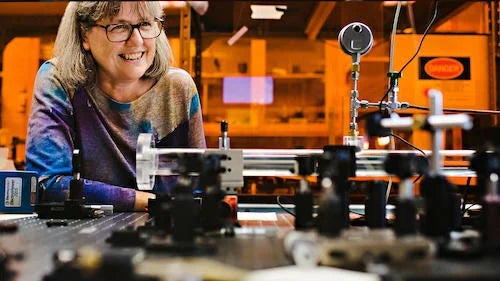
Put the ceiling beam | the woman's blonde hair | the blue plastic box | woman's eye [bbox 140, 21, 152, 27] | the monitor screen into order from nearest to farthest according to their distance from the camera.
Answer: the blue plastic box < woman's eye [bbox 140, 21, 152, 27] < the woman's blonde hair < the ceiling beam < the monitor screen

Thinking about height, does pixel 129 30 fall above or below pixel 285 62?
below

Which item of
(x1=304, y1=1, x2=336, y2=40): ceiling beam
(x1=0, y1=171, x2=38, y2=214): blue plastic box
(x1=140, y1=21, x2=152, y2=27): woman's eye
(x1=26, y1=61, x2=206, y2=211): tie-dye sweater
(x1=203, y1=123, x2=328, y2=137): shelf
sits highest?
(x1=304, y1=1, x2=336, y2=40): ceiling beam

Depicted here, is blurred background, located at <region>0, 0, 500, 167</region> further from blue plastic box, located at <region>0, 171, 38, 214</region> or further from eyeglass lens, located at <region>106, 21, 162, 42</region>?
blue plastic box, located at <region>0, 171, 38, 214</region>

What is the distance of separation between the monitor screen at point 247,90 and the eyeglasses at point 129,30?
2083 mm

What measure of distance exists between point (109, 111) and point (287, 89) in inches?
93.0

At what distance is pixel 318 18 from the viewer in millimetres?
3826

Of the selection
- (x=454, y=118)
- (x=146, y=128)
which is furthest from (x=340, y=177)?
(x=146, y=128)

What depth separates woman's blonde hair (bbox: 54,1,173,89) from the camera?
5.76ft

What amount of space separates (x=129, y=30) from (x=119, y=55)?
0.54 ft

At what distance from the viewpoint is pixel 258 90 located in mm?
3967

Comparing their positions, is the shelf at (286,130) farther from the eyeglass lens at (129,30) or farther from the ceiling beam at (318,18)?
the eyeglass lens at (129,30)

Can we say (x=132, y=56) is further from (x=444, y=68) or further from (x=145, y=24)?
(x=444, y=68)

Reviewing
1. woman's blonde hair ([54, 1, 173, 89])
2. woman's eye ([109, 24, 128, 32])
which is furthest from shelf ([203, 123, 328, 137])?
woman's eye ([109, 24, 128, 32])

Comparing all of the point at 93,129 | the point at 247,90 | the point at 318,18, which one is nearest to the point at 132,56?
the point at 93,129
